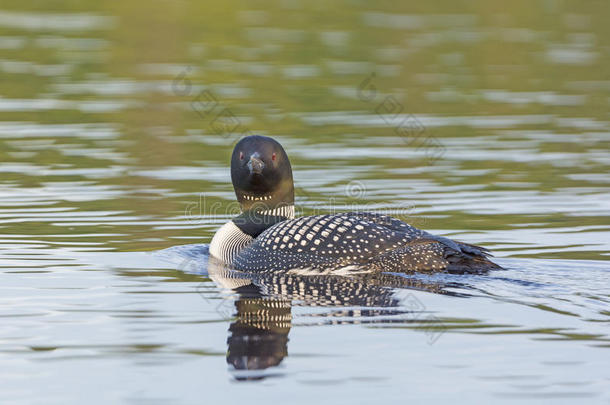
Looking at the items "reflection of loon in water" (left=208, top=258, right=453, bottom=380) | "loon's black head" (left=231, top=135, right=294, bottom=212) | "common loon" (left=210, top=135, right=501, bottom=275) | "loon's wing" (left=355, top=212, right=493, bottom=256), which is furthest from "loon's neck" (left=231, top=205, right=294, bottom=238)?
"loon's wing" (left=355, top=212, right=493, bottom=256)

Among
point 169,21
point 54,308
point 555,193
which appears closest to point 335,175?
point 555,193

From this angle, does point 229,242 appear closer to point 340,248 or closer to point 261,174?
point 261,174

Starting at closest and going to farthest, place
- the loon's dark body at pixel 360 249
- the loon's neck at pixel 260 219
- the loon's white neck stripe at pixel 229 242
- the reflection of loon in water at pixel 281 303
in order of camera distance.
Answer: the reflection of loon in water at pixel 281 303 → the loon's dark body at pixel 360 249 → the loon's white neck stripe at pixel 229 242 → the loon's neck at pixel 260 219

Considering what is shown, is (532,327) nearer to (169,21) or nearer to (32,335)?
(32,335)

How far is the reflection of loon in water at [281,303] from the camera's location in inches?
181

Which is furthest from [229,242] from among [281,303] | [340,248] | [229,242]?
[281,303]

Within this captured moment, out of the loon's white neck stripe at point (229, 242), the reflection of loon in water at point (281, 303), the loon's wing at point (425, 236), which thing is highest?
the loon's wing at point (425, 236)

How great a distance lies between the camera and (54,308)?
541 centimetres

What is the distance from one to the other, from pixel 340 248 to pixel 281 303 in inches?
27.5

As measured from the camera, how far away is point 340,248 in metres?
6.10

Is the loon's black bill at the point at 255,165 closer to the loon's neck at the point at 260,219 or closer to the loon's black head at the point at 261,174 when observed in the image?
the loon's black head at the point at 261,174

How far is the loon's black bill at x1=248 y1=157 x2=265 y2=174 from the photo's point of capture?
6.67 m

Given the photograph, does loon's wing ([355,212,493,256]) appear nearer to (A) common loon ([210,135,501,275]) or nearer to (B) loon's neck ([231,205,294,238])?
(A) common loon ([210,135,501,275])

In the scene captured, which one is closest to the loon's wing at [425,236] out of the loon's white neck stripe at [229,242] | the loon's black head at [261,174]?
the loon's black head at [261,174]
